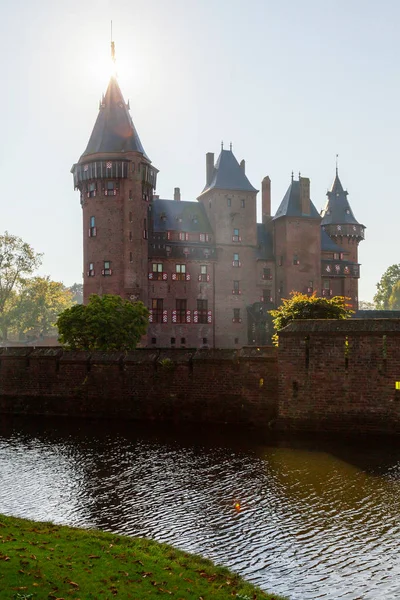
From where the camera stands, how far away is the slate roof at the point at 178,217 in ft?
170

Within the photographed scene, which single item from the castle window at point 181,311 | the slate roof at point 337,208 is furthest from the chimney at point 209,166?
the slate roof at point 337,208

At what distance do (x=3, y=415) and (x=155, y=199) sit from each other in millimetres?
32686

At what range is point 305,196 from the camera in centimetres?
5531

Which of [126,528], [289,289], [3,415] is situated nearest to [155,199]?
[289,289]

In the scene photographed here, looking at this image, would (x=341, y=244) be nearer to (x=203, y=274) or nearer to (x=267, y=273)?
(x=267, y=273)

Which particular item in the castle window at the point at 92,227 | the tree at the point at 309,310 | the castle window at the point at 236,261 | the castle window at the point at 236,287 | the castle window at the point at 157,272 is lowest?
the tree at the point at 309,310

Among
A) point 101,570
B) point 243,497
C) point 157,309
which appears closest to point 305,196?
point 157,309

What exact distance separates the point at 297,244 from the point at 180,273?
1168 cm

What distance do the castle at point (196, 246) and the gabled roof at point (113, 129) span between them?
78 millimetres

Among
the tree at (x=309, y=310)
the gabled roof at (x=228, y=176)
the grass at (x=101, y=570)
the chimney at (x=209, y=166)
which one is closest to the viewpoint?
the grass at (x=101, y=570)

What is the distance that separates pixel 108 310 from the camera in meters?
29.7

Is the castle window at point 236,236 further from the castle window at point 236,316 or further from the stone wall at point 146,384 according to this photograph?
the stone wall at point 146,384

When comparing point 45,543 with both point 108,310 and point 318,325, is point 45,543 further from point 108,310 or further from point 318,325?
point 108,310

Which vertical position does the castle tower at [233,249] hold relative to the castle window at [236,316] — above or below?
above
